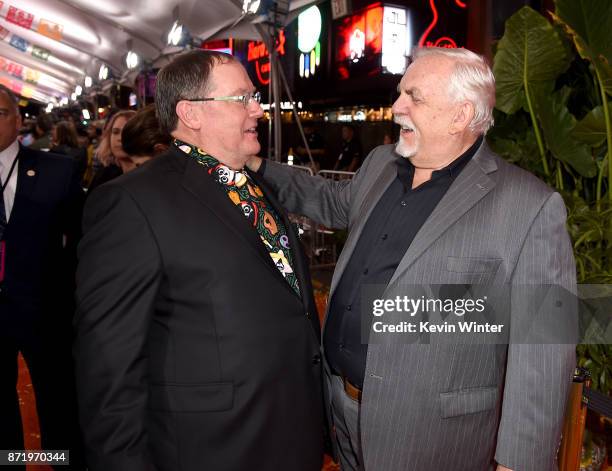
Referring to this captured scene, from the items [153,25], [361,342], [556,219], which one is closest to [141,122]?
[361,342]

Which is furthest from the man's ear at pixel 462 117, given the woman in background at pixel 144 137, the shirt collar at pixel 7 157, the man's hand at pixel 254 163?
the shirt collar at pixel 7 157

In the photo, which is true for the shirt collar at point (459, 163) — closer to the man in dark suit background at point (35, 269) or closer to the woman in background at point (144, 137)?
the woman in background at point (144, 137)

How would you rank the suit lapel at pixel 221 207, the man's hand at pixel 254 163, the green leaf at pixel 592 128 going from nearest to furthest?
the suit lapel at pixel 221 207 < the man's hand at pixel 254 163 < the green leaf at pixel 592 128

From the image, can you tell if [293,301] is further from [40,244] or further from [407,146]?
[40,244]

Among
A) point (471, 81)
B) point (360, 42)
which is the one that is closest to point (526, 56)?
point (471, 81)

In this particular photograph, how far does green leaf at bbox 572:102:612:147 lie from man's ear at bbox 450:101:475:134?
1.27 m

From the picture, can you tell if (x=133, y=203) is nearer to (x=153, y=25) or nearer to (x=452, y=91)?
(x=452, y=91)

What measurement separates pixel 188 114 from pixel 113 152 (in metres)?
2.25

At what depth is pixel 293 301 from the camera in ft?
5.62

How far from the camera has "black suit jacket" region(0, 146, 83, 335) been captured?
2658mm

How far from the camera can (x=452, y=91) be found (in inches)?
74.5

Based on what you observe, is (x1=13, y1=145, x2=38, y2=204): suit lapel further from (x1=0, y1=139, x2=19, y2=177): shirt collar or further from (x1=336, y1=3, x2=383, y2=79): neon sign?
(x1=336, y1=3, x2=383, y2=79): neon sign

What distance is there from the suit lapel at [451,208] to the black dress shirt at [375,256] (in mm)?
89

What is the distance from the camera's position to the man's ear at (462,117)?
1.90 m
